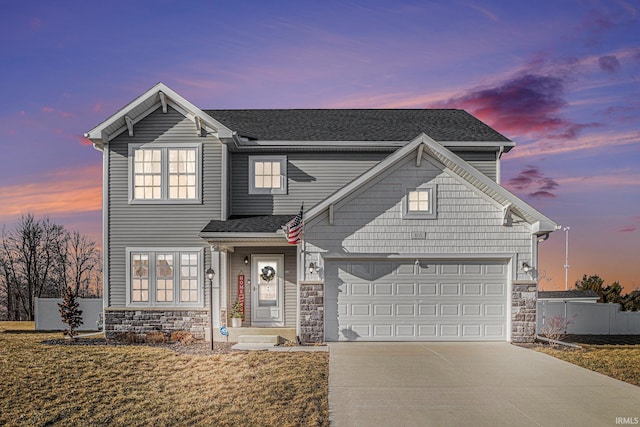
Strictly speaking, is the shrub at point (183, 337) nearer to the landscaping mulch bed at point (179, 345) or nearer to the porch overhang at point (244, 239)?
the landscaping mulch bed at point (179, 345)

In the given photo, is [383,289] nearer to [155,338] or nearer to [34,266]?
[155,338]

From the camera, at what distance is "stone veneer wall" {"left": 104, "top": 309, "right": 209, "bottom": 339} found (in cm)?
1655

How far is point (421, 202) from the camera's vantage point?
15.2m

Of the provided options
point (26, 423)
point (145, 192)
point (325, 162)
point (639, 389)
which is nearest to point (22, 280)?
point (145, 192)

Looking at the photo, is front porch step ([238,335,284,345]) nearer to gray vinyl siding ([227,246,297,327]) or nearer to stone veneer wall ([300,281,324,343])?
stone veneer wall ([300,281,324,343])

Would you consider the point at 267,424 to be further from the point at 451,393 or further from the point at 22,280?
the point at 22,280

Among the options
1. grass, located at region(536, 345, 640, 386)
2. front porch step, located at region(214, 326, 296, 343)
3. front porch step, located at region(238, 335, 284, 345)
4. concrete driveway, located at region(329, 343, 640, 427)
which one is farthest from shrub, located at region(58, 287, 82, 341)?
grass, located at region(536, 345, 640, 386)

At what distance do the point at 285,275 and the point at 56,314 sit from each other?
10630 millimetres

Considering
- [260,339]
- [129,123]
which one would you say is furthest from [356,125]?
A: [260,339]

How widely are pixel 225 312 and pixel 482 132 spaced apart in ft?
34.8

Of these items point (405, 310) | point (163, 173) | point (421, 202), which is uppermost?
point (163, 173)

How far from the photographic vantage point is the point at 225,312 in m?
16.4

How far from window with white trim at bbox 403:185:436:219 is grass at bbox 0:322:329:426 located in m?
4.68

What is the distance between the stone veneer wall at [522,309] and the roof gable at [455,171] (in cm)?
158
